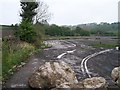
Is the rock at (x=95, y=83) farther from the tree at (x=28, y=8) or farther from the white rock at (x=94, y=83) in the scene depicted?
the tree at (x=28, y=8)

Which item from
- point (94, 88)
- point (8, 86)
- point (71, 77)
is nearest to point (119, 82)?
point (71, 77)

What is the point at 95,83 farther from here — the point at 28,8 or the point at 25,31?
the point at 28,8

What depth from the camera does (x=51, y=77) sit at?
10445 millimetres

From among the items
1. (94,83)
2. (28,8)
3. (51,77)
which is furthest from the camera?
(28,8)

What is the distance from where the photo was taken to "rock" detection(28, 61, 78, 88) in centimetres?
1038

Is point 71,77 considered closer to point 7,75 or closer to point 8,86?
point 8,86

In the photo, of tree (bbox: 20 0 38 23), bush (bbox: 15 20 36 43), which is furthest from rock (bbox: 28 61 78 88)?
tree (bbox: 20 0 38 23)

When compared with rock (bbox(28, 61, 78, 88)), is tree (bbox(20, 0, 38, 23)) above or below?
above

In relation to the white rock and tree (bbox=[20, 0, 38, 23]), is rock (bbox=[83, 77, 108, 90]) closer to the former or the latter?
the white rock

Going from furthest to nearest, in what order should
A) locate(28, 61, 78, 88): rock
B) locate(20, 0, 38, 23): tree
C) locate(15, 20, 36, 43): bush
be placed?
locate(20, 0, 38, 23): tree → locate(15, 20, 36, 43): bush → locate(28, 61, 78, 88): rock

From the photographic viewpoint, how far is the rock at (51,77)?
10383 mm

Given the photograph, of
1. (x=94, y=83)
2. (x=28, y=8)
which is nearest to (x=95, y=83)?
(x=94, y=83)

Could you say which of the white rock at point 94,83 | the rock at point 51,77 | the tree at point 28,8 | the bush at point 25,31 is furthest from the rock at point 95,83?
the tree at point 28,8

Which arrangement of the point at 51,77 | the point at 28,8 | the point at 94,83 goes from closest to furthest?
the point at 94,83 < the point at 51,77 < the point at 28,8
